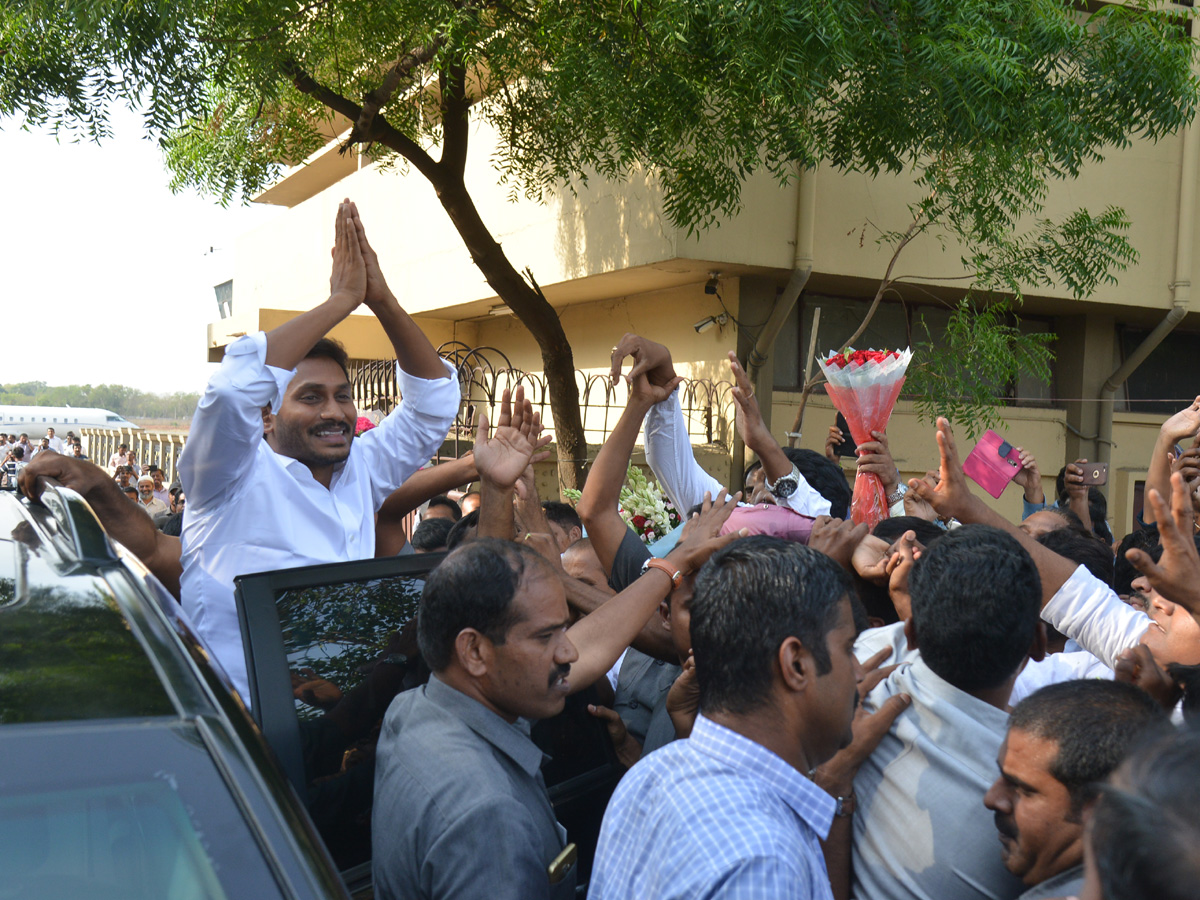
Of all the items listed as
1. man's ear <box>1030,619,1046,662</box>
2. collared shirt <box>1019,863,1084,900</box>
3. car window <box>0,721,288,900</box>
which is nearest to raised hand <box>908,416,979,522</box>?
man's ear <box>1030,619,1046,662</box>

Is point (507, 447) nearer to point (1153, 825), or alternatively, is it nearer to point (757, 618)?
point (757, 618)

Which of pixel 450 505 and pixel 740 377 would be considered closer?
pixel 740 377

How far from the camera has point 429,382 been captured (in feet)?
12.1

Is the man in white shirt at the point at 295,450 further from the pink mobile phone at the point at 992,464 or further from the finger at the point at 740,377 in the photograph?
the pink mobile phone at the point at 992,464

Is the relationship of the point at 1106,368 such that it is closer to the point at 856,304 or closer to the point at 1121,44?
the point at 856,304

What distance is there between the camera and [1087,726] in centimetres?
176

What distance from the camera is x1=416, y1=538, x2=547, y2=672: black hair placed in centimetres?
214

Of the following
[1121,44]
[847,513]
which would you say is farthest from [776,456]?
[1121,44]

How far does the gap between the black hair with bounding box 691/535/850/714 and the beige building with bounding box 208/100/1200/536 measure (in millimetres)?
7645

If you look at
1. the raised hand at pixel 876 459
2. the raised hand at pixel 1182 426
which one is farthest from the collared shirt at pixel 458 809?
the raised hand at pixel 1182 426

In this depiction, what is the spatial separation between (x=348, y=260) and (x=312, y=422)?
53 cm

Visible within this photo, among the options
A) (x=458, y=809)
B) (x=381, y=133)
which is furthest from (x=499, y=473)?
(x=381, y=133)

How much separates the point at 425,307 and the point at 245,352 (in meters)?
12.7

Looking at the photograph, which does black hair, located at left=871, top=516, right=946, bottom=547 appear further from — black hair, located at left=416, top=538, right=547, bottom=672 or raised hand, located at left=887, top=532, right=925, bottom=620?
black hair, located at left=416, top=538, right=547, bottom=672
